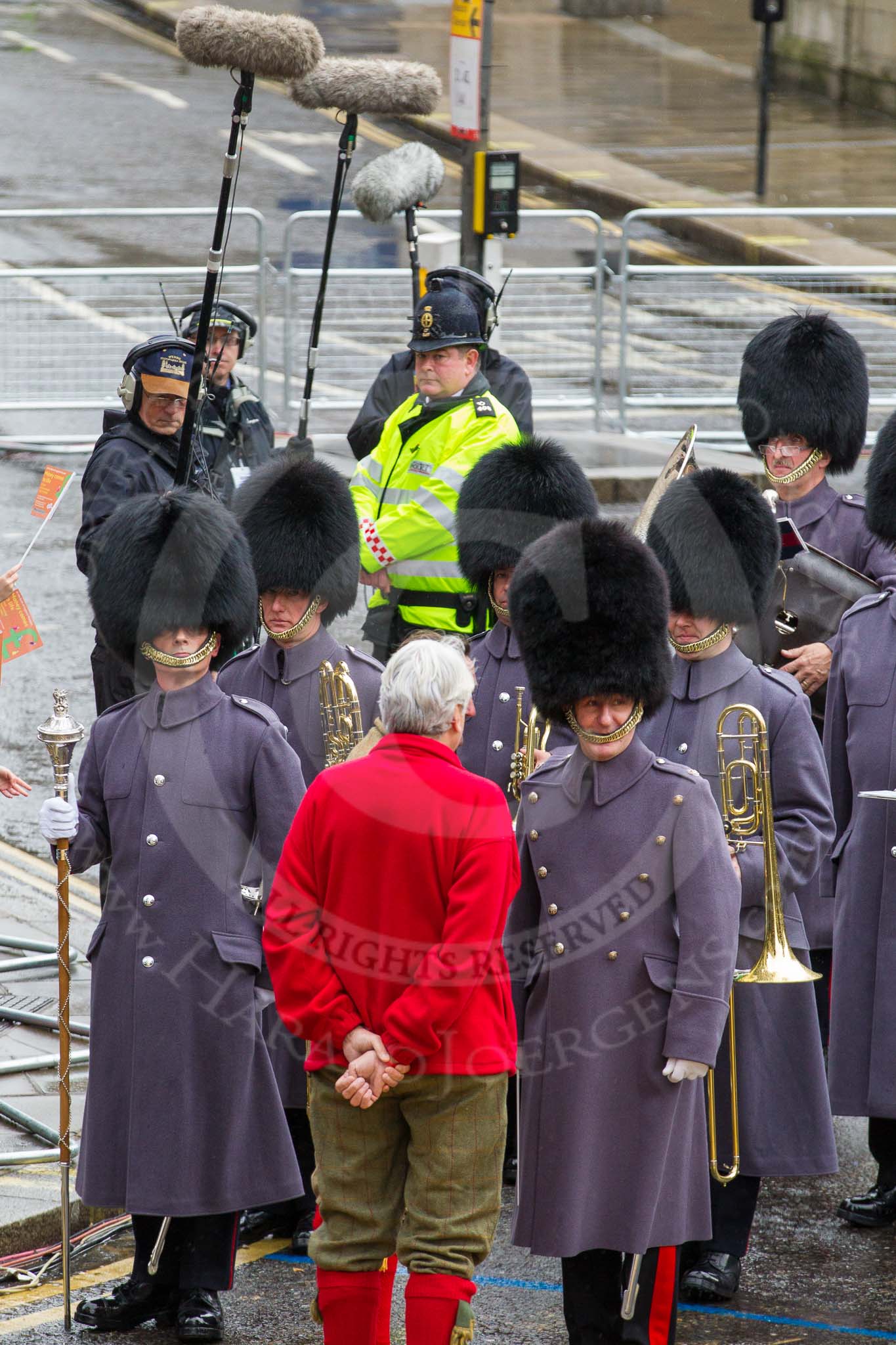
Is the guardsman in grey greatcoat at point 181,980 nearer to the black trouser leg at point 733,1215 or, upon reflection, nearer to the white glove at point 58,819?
the white glove at point 58,819

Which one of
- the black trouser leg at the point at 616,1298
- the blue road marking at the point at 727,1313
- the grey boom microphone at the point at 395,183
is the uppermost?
the grey boom microphone at the point at 395,183

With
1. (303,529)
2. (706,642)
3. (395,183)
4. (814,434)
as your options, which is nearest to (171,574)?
(303,529)

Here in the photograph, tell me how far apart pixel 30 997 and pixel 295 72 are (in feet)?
10.3

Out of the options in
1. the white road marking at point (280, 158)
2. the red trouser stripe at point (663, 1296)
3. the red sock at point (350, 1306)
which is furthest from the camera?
the white road marking at point (280, 158)

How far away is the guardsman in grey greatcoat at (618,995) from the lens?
180 inches

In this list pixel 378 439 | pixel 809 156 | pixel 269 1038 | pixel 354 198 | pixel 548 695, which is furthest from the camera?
pixel 809 156

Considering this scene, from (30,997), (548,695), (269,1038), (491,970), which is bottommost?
(30,997)

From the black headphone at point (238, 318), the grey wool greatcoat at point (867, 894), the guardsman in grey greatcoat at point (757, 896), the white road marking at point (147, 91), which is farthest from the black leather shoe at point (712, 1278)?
the white road marking at point (147, 91)

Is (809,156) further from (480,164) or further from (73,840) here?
(73,840)

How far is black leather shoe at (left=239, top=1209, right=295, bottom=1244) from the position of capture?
5547mm

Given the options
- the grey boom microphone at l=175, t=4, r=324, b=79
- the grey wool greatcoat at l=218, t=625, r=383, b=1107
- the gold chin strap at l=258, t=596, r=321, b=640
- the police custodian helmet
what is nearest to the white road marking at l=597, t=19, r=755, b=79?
the police custodian helmet

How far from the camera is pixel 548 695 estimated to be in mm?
4793

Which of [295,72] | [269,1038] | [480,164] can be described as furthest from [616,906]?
[480,164]

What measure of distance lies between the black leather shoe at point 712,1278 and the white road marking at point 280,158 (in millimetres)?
15718
